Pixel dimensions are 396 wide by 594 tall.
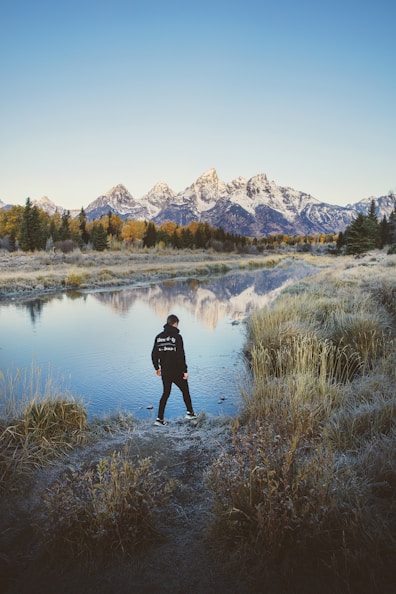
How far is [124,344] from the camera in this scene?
11930mm

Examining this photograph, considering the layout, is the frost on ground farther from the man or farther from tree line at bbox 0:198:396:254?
tree line at bbox 0:198:396:254

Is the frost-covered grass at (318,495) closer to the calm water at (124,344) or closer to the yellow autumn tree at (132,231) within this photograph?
the calm water at (124,344)

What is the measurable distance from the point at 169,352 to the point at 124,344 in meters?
6.21

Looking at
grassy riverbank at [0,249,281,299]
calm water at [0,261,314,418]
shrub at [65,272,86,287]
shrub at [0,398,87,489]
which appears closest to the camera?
shrub at [0,398,87,489]

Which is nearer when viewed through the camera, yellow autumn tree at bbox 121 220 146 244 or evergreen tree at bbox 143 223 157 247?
evergreen tree at bbox 143 223 157 247

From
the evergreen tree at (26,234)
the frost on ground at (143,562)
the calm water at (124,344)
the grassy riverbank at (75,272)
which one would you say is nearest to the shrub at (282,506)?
the frost on ground at (143,562)

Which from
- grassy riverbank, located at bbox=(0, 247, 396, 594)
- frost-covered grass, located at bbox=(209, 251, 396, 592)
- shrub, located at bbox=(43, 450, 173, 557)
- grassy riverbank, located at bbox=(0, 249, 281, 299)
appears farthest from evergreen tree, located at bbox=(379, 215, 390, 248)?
shrub, located at bbox=(43, 450, 173, 557)

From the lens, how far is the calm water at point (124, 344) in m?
7.57

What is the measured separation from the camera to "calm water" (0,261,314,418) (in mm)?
7566

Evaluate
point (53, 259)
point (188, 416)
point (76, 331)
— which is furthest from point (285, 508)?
point (53, 259)

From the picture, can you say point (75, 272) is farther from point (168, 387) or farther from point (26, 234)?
point (26, 234)

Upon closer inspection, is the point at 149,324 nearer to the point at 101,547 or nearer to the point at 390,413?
the point at 390,413

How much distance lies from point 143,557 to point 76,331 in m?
11.2

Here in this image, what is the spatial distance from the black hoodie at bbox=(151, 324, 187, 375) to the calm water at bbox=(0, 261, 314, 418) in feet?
3.08
